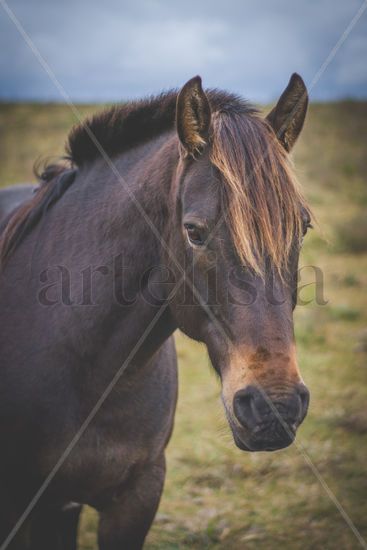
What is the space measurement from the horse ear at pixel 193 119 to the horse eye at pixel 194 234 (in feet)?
1.19

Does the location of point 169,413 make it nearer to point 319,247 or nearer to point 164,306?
point 164,306

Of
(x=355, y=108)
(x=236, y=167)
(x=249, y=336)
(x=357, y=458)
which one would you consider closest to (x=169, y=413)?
(x=249, y=336)

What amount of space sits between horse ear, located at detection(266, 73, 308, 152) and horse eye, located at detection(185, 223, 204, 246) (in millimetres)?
678

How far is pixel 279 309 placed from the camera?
1.94 meters

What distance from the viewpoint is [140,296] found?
2.47 metres

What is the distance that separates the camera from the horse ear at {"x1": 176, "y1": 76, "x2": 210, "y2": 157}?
6.95 ft

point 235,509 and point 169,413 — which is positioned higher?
point 169,413

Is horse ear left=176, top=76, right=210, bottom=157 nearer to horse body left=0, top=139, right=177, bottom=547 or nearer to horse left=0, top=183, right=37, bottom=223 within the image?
horse body left=0, top=139, right=177, bottom=547

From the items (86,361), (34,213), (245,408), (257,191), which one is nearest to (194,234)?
(257,191)

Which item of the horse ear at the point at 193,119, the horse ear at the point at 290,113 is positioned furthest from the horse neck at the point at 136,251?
the horse ear at the point at 290,113

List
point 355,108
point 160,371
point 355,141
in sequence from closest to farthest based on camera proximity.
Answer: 1. point 160,371
2. point 355,141
3. point 355,108

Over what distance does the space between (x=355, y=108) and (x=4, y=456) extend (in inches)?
1252

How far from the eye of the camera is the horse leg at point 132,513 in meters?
2.77

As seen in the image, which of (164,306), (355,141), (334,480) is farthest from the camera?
(355,141)
